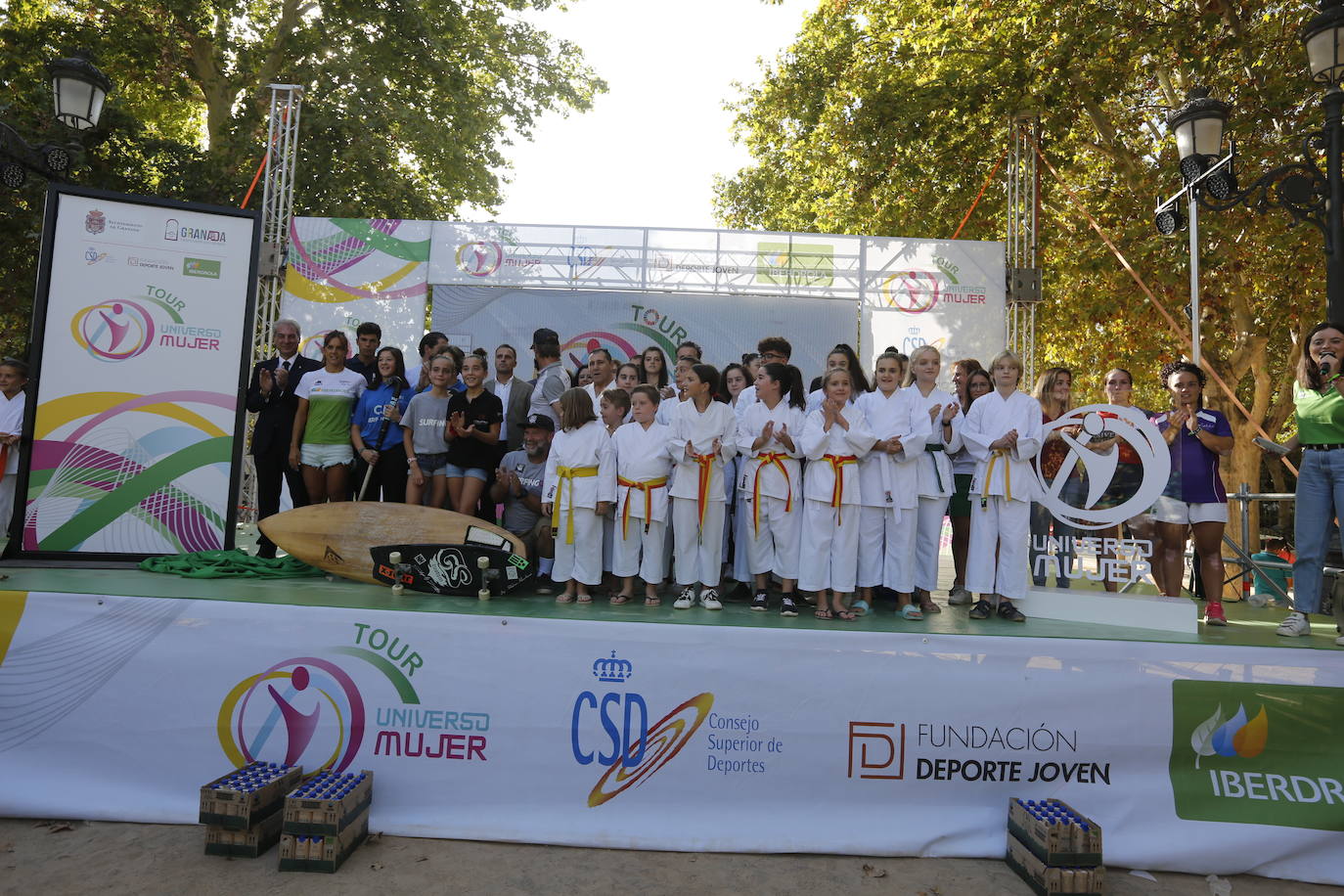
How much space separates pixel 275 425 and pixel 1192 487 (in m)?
5.93

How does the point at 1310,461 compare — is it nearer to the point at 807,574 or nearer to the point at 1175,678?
the point at 1175,678

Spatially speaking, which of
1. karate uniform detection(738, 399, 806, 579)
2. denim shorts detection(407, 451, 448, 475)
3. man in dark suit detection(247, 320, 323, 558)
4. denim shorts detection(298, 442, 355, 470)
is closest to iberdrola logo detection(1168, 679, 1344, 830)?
karate uniform detection(738, 399, 806, 579)

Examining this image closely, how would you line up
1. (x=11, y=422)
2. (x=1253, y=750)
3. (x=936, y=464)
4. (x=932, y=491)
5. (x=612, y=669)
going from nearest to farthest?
(x=1253, y=750) → (x=612, y=669) → (x=932, y=491) → (x=936, y=464) → (x=11, y=422)

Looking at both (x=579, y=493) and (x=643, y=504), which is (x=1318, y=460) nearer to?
(x=643, y=504)

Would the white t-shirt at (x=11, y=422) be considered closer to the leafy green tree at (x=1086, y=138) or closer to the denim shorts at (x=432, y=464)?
the denim shorts at (x=432, y=464)

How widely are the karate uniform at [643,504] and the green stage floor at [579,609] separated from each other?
24 centimetres

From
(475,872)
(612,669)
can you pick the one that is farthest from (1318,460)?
(475,872)

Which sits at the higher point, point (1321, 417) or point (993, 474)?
point (1321, 417)

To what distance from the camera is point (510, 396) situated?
225 inches

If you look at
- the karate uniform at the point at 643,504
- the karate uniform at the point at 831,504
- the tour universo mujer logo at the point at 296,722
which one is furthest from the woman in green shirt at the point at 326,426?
the karate uniform at the point at 831,504

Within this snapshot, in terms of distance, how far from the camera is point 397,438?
541 cm

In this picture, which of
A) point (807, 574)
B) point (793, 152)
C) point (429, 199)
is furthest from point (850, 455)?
point (429, 199)

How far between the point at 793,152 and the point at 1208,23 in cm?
612

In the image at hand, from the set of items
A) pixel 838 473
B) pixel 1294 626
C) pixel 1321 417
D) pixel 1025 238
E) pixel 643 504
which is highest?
pixel 1025 238
